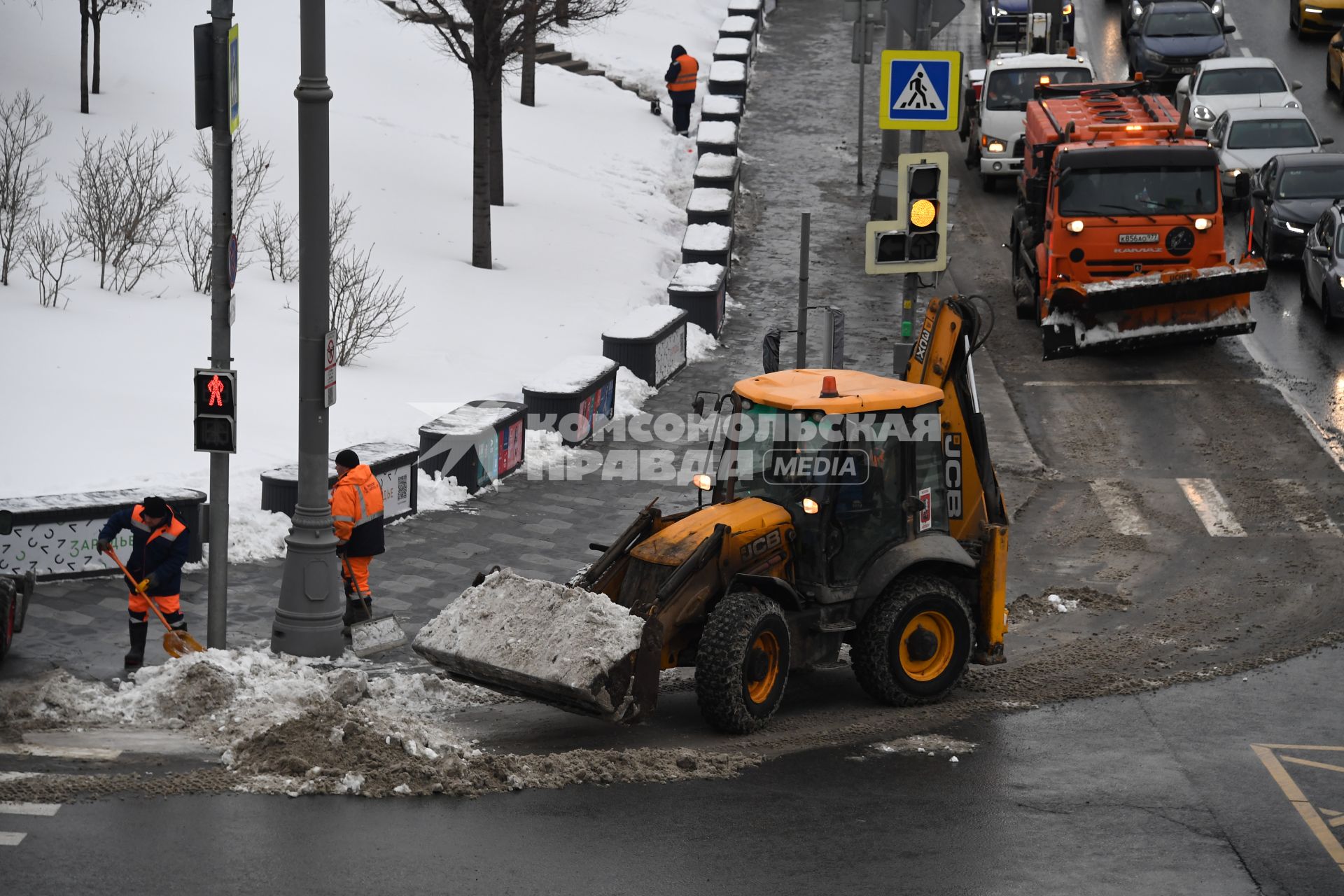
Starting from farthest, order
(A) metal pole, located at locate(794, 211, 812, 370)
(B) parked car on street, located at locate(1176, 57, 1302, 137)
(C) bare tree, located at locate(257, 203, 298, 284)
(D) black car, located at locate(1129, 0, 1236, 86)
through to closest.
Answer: (D) black car, located at locate(1129, 0, 1236, 86) → (B) parked car on street, located at locate(1176, 57, 1302, 137) → (C) bare tree, located at locate(257, 203, 298, 284) → (A) metal pole, located at locate(794, 211, 812, 370)

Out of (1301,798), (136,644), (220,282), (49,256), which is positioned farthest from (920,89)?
(49,256)

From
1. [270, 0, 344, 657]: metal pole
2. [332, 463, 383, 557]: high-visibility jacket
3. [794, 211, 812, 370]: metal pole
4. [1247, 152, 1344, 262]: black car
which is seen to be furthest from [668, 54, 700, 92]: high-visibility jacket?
[332, 463, 383, 557]: high-visibility jacket

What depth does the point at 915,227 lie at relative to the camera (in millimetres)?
14703

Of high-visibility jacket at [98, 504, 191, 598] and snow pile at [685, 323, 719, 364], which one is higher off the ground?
snow pile at [685, 323, 719, 364]

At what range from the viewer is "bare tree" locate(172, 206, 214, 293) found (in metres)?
20.9

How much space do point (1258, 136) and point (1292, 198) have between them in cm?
351

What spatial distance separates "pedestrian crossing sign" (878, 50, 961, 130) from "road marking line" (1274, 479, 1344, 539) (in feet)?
17.0

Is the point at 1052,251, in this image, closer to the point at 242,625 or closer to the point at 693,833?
the point at 242,625

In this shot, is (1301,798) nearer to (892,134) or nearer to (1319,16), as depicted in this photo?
(892,134)

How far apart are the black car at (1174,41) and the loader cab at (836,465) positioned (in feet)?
82.9

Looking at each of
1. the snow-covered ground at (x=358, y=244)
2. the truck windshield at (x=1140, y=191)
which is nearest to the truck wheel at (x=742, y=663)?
the snow-covered ground at (x=358, y=244)

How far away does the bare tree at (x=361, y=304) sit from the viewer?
20156 millimetres

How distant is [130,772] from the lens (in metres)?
10.3

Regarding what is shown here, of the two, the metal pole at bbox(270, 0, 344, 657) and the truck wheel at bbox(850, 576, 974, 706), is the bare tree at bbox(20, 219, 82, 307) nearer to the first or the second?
the metal pole at bbox(270, 0, 344, 657)
